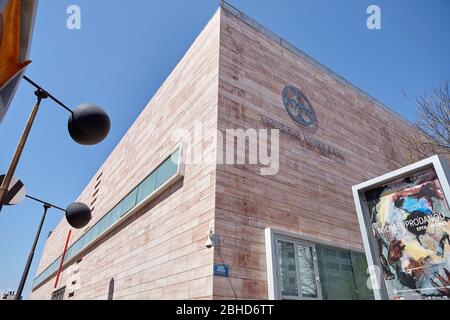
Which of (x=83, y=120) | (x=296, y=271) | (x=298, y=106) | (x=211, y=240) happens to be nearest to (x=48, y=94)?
(x=83, y=120)

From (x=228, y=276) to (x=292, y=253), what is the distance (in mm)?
1844

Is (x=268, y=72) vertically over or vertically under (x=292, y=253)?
over

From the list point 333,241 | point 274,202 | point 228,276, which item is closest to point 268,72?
point 274,202

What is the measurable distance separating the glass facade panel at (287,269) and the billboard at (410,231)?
7.12 ft

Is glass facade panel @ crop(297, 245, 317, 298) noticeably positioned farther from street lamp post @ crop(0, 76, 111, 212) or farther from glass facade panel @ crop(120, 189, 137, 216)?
glass facade panel @ crop(120, 189, 137, 216)

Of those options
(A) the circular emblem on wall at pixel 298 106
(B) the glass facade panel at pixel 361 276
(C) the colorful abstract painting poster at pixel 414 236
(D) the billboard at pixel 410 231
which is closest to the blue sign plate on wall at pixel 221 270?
(D) the billboard at pixel 410 231

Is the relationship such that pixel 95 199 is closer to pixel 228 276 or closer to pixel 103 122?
pixel 228 276

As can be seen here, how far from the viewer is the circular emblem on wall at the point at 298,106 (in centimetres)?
882

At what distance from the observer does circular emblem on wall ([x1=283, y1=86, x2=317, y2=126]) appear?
8.82 meters
